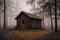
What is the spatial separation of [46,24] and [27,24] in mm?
23023

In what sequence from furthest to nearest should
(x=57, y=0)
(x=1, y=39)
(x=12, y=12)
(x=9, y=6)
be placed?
1. (x=12, y=12)
2. (x=9, y=6)
3. (x=57, y=0)
4. (x=1, y=39)

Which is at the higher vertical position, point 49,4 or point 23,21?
point 49,4

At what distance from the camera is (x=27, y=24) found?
34.3 m

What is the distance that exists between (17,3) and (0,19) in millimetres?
12355

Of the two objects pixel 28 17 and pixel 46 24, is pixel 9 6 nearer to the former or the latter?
pixel 46 24

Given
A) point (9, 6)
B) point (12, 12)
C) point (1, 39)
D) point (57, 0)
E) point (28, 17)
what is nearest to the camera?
point (1, 39)

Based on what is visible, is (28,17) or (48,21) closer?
(28,17)

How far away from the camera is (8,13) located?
62.6 meters

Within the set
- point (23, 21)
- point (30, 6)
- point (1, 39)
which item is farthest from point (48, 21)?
point (1, 39)

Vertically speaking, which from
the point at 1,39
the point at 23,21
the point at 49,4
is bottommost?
the point at 1,39

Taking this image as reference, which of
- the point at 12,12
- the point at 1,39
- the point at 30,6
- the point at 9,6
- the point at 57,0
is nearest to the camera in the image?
the point at 1,39

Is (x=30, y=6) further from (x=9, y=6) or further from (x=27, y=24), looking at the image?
(x=27, y=24)

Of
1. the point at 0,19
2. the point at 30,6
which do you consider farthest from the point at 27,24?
the point at 0,19

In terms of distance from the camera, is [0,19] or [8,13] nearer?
[0,19]
